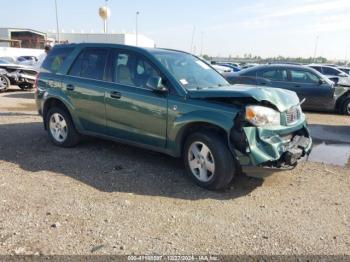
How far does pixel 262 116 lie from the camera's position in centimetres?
445

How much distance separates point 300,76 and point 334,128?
2.97 meters

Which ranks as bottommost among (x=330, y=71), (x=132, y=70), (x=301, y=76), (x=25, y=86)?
(x=25, y=86)

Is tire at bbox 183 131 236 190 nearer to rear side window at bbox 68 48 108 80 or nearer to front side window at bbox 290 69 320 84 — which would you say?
rear side window at bbox 68 48 108 80

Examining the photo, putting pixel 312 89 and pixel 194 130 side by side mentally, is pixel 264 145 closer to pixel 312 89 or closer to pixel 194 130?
pixel 194 130

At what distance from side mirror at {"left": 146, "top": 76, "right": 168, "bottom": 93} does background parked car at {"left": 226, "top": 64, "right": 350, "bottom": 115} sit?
7.42 meters

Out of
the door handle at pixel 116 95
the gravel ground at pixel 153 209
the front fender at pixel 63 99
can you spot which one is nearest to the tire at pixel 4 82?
the front fender at pixel 63 99

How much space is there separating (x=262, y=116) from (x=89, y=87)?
114 inches

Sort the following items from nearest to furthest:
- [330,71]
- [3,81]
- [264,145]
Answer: [264,145]
[3,81]
[330,71]

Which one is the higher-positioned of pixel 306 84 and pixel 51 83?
pixel 51 83

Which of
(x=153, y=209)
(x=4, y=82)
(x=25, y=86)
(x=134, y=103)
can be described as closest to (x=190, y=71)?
(x=134, y=103)

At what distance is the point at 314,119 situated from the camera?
10.7 meters

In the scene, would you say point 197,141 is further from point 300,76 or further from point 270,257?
point 300,76

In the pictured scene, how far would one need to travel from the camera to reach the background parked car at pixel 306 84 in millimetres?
11688

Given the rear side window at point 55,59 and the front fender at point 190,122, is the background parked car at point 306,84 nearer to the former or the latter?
the rear side window at point 55,59
